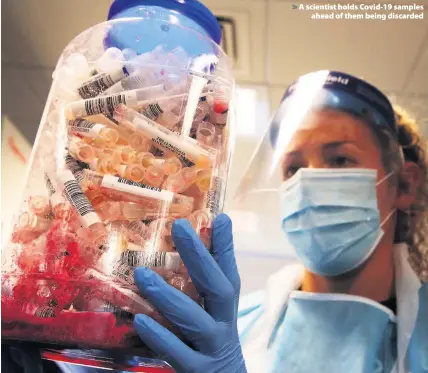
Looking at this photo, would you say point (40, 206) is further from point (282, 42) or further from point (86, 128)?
point (282, 42)

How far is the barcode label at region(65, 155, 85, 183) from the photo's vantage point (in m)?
0.65

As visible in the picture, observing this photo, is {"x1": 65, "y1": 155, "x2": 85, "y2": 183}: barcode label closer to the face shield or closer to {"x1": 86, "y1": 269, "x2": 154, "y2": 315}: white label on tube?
{"x1": 86, "y1": 269, "x2": 154, "y2": 315}: white label on tube

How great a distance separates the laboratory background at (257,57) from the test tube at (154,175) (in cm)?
68

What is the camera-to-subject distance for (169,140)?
667 millimetres

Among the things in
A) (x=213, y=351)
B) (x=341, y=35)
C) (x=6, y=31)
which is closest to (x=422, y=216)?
(x=341, y=35)

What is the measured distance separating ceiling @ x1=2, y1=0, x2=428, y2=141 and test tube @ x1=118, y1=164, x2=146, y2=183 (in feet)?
2.59

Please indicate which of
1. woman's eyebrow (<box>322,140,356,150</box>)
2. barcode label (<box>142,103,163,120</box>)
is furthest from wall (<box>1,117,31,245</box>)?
woman's eyebrow (<box>322,140,356,150</box>)

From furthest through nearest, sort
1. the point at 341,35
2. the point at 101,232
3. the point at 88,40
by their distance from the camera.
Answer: the point at 341,35, the point at 88,40, the point at 101,232

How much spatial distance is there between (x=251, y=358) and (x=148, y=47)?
2.61ft

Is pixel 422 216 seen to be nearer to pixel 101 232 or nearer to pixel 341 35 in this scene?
pixel 341 35

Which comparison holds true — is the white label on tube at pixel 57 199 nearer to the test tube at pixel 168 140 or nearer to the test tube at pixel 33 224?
the test tube at pixel 33 224

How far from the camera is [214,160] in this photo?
697 mm

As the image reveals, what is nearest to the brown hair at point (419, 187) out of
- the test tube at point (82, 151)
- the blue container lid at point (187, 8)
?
the blue container lid at point (187, 8)

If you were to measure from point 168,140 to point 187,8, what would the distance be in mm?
257
